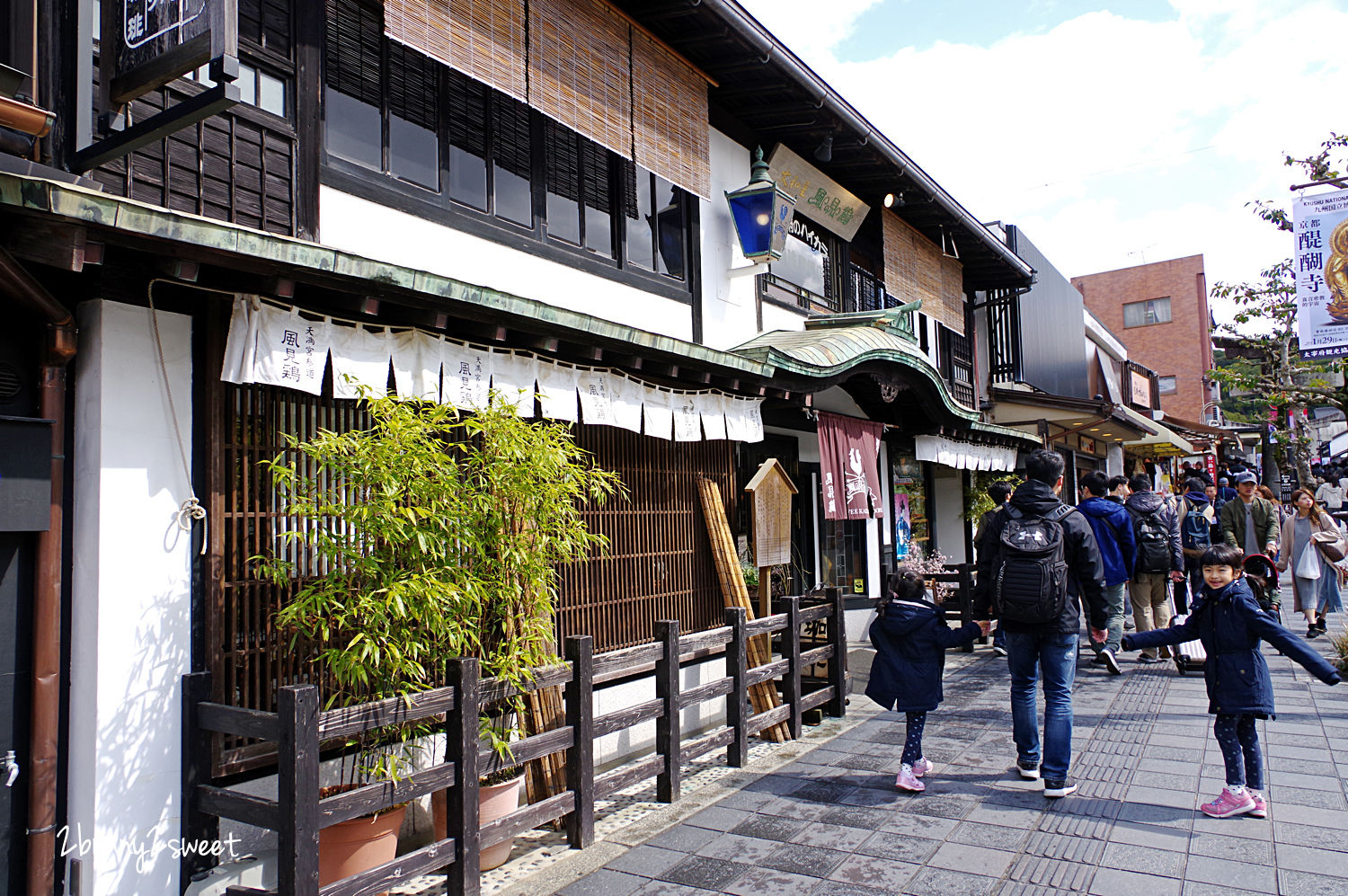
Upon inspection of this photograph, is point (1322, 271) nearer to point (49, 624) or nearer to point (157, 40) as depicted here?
point (157, 40)

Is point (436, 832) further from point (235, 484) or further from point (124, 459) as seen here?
point (124, 459)

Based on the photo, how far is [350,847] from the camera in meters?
4.60

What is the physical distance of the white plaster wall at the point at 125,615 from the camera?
4297 mm

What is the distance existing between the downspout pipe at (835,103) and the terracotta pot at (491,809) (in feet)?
22.7

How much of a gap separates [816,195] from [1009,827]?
854 centimetres

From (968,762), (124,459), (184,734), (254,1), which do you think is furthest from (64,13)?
(968,762)

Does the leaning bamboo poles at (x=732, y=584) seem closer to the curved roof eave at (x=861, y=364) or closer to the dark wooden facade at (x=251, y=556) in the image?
the curved roof eave at (x=861, y=364)

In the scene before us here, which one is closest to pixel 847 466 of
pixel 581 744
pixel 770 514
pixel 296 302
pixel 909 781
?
pixel 770 514

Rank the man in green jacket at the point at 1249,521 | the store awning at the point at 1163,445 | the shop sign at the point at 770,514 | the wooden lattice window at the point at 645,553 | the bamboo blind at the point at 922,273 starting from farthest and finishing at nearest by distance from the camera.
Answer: the store awning at the point at 1163,445
the bamboo blind at the point at 922,273
the man in green jacket at the point at 1249,521
the shop sign at the point at 770,514
the wooden lattice window at the point at 645,553

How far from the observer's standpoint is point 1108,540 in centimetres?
959

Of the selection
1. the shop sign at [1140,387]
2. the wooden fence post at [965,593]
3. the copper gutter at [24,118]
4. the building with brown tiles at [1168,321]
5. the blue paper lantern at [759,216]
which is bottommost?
the wooden fence post at [965,593]

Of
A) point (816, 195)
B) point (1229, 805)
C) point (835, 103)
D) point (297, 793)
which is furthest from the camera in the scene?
point (816, 195)

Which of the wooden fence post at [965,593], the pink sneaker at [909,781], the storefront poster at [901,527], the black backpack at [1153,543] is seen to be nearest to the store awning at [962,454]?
the storefront poster at [901,527]

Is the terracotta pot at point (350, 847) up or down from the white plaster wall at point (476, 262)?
down
